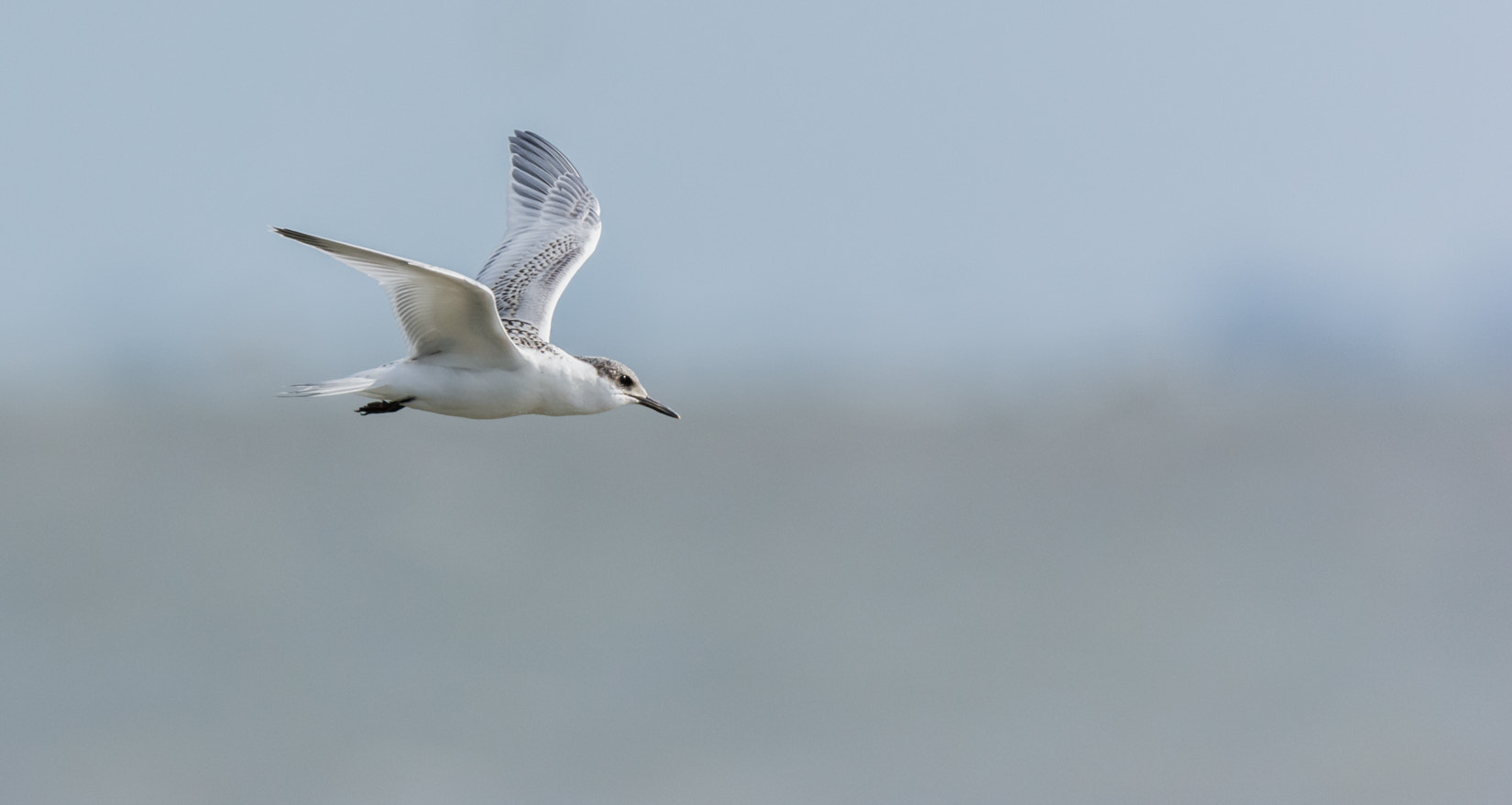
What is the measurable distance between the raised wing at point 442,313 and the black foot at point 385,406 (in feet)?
0.68

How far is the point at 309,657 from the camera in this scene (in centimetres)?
9238

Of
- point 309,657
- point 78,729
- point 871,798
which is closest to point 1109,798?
point 871,798

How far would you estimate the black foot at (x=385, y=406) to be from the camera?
6.92 meters

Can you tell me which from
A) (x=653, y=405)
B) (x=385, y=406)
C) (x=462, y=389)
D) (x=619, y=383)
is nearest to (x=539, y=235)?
(x=653, y=405)

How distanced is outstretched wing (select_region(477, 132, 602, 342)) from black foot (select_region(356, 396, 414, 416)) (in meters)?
0.92

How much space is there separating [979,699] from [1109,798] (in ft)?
36.8

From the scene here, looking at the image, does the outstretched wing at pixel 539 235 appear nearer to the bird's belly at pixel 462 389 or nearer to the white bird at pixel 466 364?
the white bird at pixel 466 364

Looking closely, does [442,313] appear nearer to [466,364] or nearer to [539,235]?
[466,364]

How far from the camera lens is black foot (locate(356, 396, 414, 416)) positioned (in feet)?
22.7

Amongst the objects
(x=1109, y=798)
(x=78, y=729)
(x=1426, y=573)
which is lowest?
(x=78, y=729)

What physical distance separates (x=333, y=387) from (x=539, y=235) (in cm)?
358

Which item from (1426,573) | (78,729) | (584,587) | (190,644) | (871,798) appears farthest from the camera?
(1426,573)

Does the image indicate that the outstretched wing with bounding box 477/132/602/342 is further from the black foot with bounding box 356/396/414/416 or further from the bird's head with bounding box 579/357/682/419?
the black foot with bounding box 356/396/414/416

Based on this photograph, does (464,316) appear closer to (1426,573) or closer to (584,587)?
(584,587)
